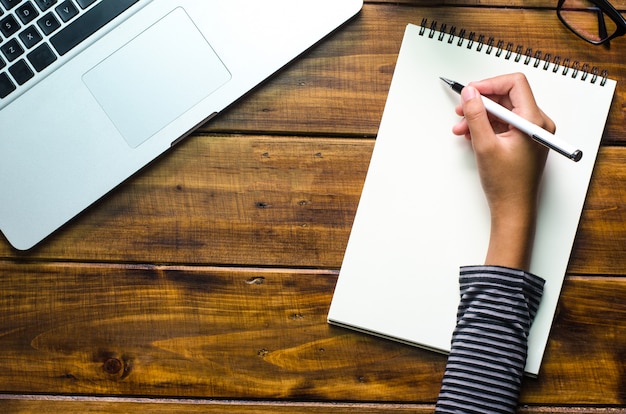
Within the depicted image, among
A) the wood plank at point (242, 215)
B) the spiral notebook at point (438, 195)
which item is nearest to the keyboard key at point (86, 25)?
the wood plank at point (242, 215)

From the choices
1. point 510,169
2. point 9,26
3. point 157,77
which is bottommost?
point 510,169

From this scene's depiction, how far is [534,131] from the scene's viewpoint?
66 centimetres

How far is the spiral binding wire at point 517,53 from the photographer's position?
2.40 feet

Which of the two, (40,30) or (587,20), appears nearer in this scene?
(40,30)

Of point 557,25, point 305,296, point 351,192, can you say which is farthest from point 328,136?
point 557,25

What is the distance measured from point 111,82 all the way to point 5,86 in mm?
105

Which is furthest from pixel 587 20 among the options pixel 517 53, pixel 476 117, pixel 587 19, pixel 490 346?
pixel 490 346

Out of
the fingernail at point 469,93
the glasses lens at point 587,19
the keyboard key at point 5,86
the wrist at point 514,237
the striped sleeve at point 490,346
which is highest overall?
the keyboard key at point 5,86

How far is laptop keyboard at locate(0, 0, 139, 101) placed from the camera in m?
0.64

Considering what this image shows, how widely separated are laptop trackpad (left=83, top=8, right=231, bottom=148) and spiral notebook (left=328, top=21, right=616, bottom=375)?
0.71 ft

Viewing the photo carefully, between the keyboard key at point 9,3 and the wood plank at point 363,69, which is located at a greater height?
the keyboard key at point 9,3

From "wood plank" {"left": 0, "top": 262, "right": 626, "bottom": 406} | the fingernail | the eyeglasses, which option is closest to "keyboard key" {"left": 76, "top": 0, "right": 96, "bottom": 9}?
"wood plank" {"left": 0, "top": 262, "right": 626, "bottom": 406}

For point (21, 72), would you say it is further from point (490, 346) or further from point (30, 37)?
point (490, 346)

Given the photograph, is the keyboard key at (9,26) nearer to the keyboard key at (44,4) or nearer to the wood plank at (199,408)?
the keyboard key at (44,4)
